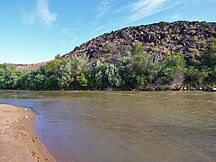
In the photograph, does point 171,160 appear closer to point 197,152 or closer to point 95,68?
point 197,152

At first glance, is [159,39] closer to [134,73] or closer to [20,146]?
[134,73]

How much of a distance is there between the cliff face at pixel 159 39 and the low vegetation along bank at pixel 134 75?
15277 millimetres

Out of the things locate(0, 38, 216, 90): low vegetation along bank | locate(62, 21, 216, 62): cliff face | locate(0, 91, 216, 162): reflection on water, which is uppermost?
locate(62, 21, 216, 62): cliff face

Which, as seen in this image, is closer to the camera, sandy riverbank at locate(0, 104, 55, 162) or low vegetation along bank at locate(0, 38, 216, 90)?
sandy riverbank at locate(0, 104, 55, 162)

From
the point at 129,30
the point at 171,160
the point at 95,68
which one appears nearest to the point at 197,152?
Result: the point at 171,160

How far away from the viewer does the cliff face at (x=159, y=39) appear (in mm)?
76688

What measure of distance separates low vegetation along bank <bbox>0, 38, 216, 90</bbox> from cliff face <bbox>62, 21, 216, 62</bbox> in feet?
50.1

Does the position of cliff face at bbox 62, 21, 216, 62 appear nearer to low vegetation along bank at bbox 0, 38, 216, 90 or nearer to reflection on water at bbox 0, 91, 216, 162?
low vegetation along bank at bbox 0, 38, 216, 90

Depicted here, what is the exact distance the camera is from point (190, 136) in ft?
40.5

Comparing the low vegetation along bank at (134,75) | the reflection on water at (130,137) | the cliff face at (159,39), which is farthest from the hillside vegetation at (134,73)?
the reflection on water at (130,137)

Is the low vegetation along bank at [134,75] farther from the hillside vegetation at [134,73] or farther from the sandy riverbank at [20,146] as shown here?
the sandy riverbank at [20,146]

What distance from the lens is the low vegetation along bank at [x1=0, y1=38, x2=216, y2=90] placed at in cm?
4897

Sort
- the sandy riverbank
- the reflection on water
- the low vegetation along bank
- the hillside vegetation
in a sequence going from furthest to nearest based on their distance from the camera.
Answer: the hillside vegetation, the low vegetation along bank, the reflection on water, the sandy riverbank

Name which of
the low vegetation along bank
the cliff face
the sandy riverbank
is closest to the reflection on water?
the sandy riverbank
